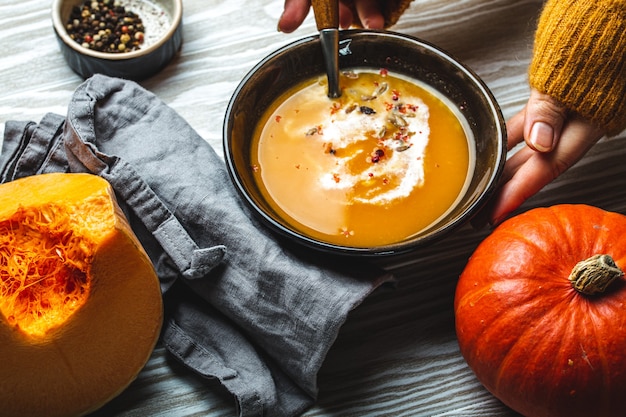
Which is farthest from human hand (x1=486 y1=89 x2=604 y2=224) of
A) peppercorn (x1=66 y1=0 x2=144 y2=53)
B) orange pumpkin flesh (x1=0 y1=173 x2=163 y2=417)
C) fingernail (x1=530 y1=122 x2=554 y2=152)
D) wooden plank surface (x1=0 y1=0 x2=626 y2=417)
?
peppercorn (x1=66 y1=0 x2=144 y2=53)

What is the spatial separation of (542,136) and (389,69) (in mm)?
315

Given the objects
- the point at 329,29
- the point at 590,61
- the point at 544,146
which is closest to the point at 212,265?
the point at 329,29

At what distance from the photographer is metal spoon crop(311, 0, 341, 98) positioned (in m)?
1.33

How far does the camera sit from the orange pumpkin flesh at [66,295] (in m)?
1.06

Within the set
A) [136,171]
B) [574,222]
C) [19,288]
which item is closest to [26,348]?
[19,288]

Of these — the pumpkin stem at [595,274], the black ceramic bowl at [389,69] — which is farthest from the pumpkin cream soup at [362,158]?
the pumpkin stem at [595,274]

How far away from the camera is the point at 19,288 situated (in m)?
1.07

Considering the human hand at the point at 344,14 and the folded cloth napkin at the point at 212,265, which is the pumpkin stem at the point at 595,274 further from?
the human hand at the point at 344,14

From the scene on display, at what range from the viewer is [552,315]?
1114mm

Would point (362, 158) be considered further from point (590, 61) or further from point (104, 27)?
point (104, 27)

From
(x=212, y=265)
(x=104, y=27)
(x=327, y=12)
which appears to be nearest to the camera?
(x=212, y=265)

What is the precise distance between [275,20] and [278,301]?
0.65 m

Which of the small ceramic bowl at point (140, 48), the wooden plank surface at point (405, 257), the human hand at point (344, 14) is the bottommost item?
the wooden plank surface at point (405, 257)

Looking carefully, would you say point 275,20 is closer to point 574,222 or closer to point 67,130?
point 67,130
